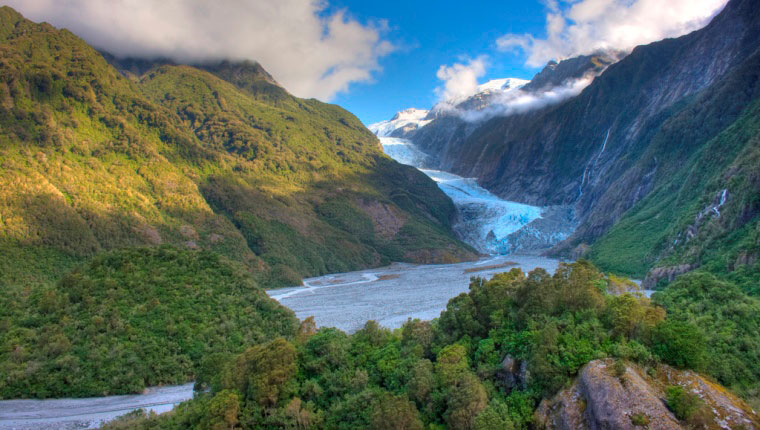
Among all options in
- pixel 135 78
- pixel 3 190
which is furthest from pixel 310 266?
pixel 135 78

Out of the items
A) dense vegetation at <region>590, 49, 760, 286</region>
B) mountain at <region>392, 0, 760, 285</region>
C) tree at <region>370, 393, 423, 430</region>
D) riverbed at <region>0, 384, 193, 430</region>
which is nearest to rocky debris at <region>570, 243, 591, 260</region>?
mountain at <region>392, 0, 760, 285</region>

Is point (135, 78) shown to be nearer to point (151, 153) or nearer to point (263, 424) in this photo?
point (151, 153)

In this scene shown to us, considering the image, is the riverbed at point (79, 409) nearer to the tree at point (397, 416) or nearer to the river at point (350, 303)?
the river at point (350, 303)

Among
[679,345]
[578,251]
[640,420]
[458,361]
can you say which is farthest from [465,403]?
[578,251]

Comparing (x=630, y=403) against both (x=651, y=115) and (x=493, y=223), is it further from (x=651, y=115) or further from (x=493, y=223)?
(x=493, y=223)

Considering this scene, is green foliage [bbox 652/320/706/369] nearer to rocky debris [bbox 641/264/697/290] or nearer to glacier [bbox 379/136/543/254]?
rocky debris [bbox 641/264/697/290]

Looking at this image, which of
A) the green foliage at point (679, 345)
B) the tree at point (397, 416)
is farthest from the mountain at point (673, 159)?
the tree at point (397, 416)

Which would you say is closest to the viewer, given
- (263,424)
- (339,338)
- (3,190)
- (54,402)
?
(263,424)
